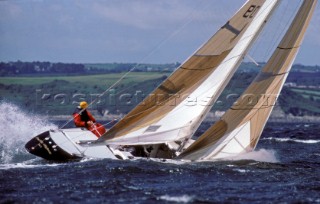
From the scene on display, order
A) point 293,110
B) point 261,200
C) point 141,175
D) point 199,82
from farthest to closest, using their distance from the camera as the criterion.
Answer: point 293,110
point 199,82
point 141,175
point 261,200

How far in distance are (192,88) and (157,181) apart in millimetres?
5015

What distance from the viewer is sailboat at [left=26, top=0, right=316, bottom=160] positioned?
25.4 meters

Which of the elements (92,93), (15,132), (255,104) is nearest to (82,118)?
(255,104)

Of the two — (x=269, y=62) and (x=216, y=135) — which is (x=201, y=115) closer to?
(x=216, y=135)

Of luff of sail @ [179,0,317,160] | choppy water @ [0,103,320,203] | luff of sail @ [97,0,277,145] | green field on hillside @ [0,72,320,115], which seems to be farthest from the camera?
green field on hillside @ [0,72,320,115]

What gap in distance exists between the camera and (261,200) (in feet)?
63.2

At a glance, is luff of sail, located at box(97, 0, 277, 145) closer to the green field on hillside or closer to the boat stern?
the boat stern

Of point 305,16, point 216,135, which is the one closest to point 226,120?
point 216,135

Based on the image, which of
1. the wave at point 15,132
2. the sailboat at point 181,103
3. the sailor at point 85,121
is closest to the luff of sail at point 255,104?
the sailboat at point 181,103

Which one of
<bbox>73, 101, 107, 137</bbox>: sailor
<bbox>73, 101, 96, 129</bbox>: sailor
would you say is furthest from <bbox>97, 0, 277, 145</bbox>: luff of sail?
<bbox>73, 101, 96, 129</bbox>: sailor

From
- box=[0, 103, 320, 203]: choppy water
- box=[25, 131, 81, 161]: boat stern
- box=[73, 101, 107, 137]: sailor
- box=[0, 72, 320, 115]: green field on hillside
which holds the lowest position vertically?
box=[0, 72, 320, 115]: green field on hillside

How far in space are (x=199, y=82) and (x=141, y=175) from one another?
4653 mm

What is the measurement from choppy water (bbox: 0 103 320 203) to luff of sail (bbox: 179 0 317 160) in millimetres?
701

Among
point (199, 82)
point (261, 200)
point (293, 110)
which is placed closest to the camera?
point (261, 200)
